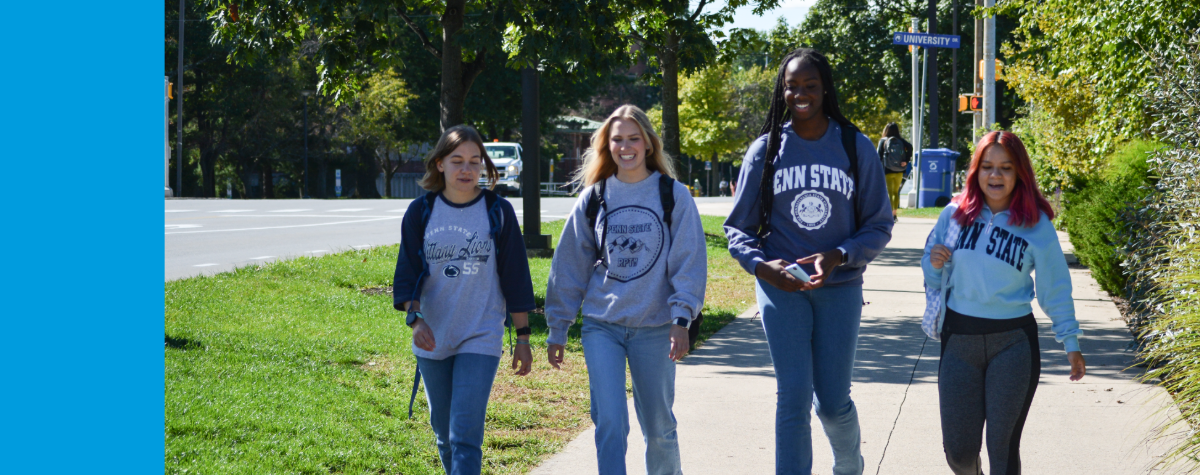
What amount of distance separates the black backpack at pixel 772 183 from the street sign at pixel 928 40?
1237cm

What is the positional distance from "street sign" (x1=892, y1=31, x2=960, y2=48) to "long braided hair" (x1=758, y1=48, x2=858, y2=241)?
12.3m

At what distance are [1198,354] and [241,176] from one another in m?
54.0

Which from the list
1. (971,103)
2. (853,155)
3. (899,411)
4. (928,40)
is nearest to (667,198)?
(853,155)

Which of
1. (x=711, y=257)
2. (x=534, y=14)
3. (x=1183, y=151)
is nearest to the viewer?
(x=1183, y=151)

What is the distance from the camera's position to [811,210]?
3734mm

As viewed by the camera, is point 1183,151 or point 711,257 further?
point 711,257

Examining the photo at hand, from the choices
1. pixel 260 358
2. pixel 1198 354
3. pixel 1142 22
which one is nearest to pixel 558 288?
pixel 1198 354

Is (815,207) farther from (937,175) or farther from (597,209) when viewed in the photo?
(937,175)

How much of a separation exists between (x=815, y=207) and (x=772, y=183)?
181mm

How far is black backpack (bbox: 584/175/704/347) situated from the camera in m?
3.73

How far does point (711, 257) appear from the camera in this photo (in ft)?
48.3

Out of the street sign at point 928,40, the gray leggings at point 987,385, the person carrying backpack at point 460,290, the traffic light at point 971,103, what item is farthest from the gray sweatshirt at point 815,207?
the traffic light at point 971,103

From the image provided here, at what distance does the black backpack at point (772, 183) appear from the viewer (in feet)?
12.4

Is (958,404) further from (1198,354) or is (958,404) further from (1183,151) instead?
(1183,151)
